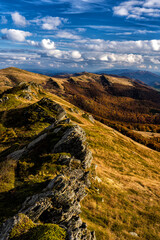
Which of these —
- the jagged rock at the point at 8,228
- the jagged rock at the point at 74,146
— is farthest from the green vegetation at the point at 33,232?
the jagged rock at the point at 74,146

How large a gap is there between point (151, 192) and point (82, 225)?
32.5 m

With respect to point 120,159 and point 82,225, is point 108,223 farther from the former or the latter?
point 120,159

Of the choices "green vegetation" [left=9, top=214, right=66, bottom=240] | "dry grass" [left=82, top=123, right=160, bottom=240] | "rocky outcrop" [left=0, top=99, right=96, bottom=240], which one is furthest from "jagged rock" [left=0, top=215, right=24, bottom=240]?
"dry grass" [left=82, top=123, right=160, bottom=240]

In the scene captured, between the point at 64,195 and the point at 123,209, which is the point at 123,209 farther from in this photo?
the point at 64,195

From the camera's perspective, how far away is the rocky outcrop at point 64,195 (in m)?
14.5

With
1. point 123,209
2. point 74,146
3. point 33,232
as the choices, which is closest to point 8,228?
point 33,232

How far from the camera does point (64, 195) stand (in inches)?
735

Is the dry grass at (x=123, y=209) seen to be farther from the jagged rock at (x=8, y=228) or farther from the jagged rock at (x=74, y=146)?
the jagged rock at (x=8, y=228)

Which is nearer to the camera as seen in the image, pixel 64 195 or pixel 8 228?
pixel 8 228

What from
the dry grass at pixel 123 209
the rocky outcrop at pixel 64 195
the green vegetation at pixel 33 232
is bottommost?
the dry grass at pixel 123 209

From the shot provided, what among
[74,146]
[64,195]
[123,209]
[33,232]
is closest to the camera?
[33,232]

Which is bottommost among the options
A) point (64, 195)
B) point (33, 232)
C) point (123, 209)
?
point (123, 209)

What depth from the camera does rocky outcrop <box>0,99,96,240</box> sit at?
1452cm

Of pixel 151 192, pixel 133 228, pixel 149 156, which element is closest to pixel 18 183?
pixel 133 228
